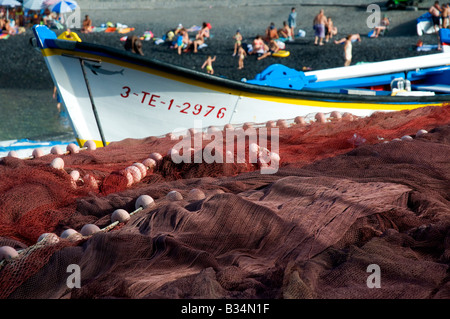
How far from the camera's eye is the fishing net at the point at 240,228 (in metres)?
2.22

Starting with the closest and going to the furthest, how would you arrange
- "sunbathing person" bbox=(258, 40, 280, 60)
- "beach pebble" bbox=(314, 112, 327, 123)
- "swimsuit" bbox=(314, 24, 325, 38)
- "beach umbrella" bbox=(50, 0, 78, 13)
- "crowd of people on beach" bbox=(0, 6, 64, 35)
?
"beach pebble" bbox=(314, 112, 327, 123), "sunbathing person" bbox=(258, 40, 280, 60), "swimsuit" bbox=(314, 24, 325, 38), "beach umbrella" bbox=(50, 0, 78, 13), "crowd of people on beach" bbox=(0, 6, 64, 35)

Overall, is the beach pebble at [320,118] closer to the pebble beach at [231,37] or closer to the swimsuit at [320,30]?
the pebble beach at [231,37]

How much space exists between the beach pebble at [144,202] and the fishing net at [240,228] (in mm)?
40

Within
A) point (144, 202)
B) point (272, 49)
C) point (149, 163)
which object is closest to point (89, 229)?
point (144, 202)

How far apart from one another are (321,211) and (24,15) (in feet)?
95.6

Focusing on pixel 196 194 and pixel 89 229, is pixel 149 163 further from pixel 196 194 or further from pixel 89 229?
pixel 89 229

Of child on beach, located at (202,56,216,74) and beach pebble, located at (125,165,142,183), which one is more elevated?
beach pebble, located at (125,165,142,183)

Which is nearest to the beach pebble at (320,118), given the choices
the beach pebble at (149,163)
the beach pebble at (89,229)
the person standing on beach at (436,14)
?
the beach pebble at (149,163)

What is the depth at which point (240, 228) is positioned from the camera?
2.70 metres

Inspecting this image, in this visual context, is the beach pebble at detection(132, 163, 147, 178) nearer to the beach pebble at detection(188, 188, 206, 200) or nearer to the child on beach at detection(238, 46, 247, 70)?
the beach pebble at detection(188, 188, 206, 200)

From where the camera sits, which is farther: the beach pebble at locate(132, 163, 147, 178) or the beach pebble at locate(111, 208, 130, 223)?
the beach pebble at locate(132, 163, 147, 178)

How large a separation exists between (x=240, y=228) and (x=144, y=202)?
731 millimetres

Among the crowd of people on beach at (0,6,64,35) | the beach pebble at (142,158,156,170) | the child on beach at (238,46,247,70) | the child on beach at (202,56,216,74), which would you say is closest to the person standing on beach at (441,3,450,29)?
the child on beach at (238,46,247,70)

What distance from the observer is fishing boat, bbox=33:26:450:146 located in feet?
23.1
